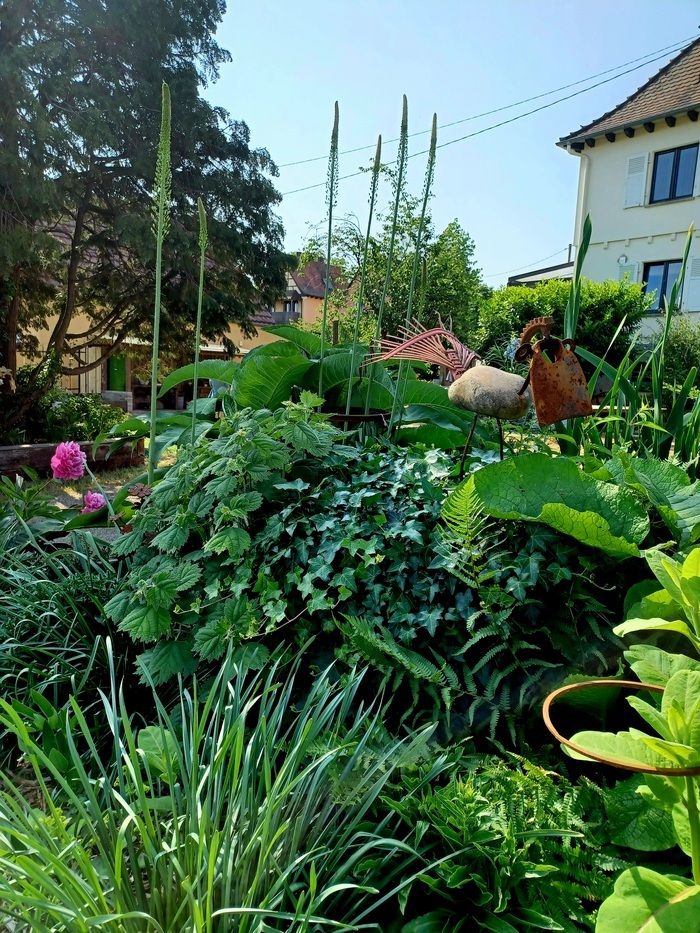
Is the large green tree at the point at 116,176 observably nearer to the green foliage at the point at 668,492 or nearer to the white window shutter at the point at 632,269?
the green foliage at the point at 668,492

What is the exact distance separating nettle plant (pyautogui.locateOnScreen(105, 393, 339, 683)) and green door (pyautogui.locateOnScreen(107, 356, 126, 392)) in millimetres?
19115

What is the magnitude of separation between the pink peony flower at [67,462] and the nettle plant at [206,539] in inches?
43.3

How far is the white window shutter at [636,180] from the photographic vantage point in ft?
48.4

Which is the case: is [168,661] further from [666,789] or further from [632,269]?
[632,269]

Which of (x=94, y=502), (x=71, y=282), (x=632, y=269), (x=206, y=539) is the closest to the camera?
(x=206, y=539)

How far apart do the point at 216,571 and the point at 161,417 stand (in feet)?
3.80

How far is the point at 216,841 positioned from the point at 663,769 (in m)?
0.62

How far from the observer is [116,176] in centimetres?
912

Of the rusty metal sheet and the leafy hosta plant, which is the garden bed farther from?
the leafy hosta plant

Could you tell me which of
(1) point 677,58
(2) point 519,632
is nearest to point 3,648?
(2) point 519,632

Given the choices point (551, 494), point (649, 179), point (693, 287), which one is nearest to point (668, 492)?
point (551, 494)

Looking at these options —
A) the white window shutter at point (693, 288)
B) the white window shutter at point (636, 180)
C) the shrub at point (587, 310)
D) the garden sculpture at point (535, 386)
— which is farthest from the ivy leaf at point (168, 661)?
the white window shutter at point (636, 180)

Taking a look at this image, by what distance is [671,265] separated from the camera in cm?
1471

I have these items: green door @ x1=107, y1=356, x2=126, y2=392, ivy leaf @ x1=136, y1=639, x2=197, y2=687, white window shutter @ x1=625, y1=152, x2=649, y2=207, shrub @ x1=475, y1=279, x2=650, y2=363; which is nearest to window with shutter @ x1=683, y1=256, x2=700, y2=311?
white window shutter @ x1=625, y1=152, x2=649, y2=207
